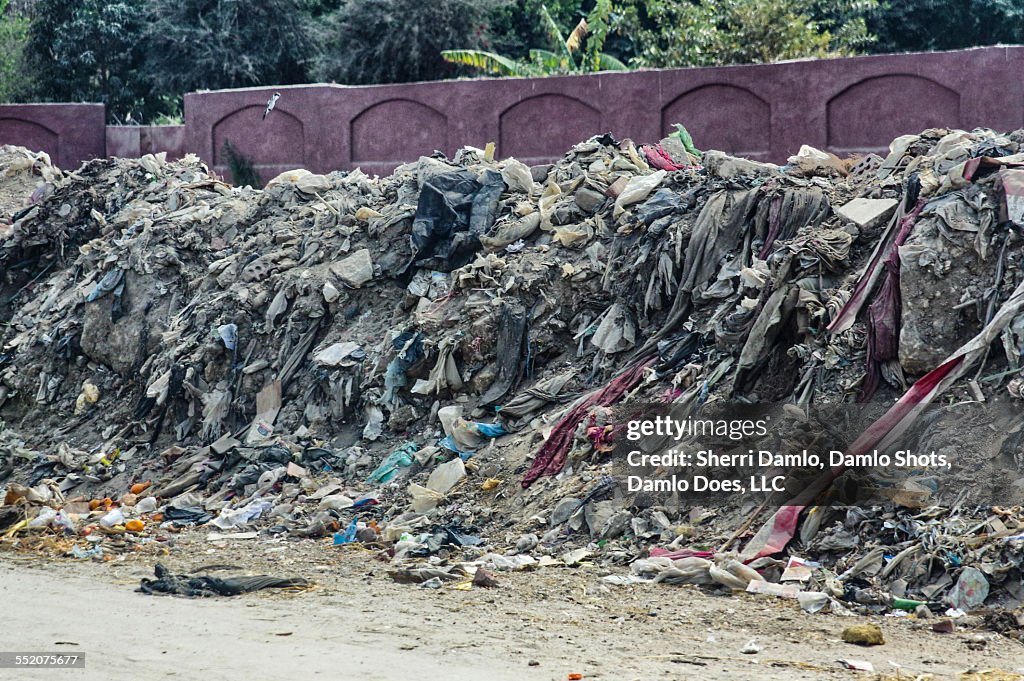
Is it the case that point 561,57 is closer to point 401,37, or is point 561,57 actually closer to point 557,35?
point 557,35

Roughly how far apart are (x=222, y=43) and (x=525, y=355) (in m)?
15.6

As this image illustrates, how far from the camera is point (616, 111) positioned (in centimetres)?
1552

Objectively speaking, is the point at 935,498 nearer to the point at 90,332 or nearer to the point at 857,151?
the point at 857,151

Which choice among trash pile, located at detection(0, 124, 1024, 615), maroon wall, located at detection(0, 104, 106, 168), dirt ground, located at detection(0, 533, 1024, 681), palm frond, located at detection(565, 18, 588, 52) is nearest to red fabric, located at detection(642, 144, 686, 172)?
trash pile, located at detection(0, 124, 1024, 615)

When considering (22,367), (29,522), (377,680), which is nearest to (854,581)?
(377,680)

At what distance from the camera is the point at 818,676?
17.2 feet

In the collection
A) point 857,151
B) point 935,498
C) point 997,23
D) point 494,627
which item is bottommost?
point 494,627

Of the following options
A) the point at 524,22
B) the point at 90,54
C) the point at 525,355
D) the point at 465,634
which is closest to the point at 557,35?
the point at 524,22

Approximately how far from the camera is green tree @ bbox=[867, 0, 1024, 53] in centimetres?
2323

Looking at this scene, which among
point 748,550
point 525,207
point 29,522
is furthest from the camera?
point 525,207

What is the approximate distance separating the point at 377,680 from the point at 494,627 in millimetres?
1073

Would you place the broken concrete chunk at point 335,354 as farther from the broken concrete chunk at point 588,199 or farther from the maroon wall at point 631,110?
the maroon wall at point 631,110

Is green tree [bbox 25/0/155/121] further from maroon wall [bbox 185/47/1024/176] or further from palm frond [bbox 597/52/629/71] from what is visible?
palm frond [bbox 597/52/629/71]

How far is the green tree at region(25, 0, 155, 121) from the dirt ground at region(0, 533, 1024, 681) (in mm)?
19005
